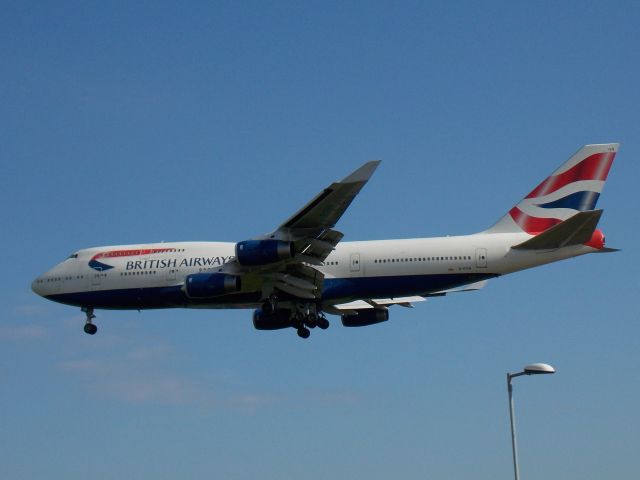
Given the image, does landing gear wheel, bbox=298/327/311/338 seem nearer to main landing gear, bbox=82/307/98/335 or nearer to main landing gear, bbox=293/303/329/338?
main landing gear, bbox=293/303/329/338

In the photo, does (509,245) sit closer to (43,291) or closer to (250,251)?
(250,251)

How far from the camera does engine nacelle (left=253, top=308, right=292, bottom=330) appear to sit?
44969 millimetres

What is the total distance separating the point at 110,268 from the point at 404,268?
44.4 ft

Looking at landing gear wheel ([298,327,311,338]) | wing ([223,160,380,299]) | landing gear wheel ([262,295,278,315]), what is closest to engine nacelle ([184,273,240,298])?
wing ([223,160,380,299])

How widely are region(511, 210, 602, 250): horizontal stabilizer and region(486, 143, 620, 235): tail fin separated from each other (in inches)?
125

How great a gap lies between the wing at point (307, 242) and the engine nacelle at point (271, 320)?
216 centimetres

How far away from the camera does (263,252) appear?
129 feet

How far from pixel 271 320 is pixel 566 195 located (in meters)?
14.2

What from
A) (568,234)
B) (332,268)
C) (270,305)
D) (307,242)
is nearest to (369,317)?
(332,268)

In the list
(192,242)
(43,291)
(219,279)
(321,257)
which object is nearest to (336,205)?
(321,257)

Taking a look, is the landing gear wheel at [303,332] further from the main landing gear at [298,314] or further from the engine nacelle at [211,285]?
the engine nacelle at [211,285]

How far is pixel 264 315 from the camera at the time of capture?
1860 inches

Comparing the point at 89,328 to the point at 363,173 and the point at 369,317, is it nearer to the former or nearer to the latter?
the point at 369,317

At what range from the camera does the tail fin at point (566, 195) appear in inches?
1682
